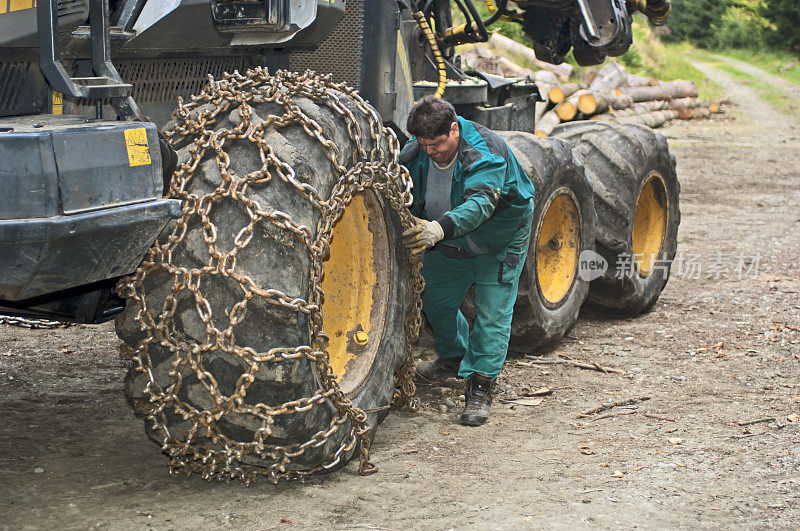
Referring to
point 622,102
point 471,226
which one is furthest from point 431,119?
point 622,102

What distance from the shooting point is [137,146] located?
288cm

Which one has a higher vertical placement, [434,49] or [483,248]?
[434,49]

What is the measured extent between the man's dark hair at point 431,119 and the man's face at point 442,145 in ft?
0.10

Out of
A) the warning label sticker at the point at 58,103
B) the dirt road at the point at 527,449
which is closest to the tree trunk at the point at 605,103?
the dirt road at the point at 527,449

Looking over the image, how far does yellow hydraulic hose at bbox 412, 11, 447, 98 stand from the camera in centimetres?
565

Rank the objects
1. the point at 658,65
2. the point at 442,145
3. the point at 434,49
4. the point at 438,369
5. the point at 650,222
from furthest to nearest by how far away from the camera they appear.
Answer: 1. the point at 658,65
2. the point at 650,222
3. the point at 434,49
4. the point at 438,369
5. the point at 442,145

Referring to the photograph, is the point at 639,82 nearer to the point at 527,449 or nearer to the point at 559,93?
the point at 559,93

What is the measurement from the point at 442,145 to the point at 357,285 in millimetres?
886

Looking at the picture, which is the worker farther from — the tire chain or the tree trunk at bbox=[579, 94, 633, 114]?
the tree trunk at bbox=[579, 94, 633, 114]

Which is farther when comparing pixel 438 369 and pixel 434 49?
pixel 434 49

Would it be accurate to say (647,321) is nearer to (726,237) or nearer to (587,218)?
(587,218)

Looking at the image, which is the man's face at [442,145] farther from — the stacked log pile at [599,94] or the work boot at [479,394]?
the stacked log pile at [599,94]

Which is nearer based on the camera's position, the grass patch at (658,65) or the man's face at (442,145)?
the man's face at (442,145)

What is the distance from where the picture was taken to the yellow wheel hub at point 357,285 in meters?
4.14
